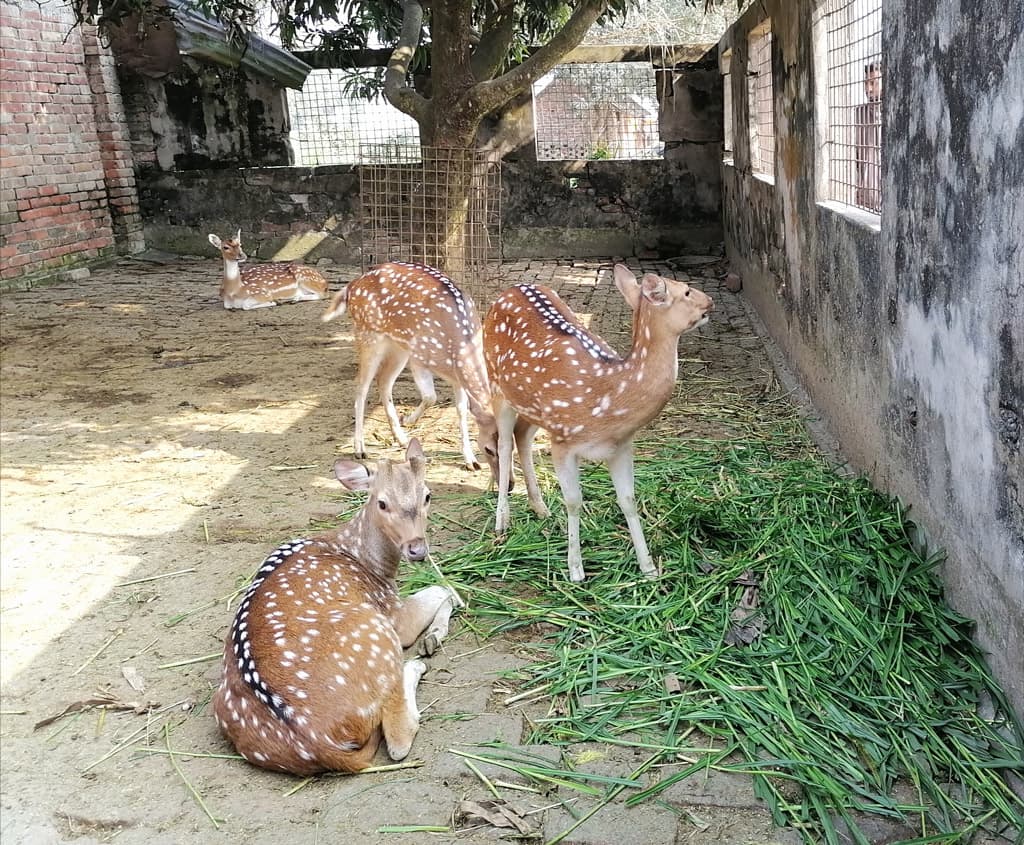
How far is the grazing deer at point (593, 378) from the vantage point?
3.98m

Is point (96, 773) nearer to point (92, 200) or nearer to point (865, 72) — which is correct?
point (865, 72)

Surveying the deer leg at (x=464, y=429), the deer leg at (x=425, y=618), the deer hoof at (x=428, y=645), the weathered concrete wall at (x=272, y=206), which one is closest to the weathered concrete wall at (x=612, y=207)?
the weathered concrete wall at (x=272, y=206)

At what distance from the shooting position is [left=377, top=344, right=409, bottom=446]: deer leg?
6.15 m

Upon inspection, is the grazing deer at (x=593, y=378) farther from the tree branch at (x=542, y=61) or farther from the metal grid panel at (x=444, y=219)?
the metal grid panel at (x=444, y=219)

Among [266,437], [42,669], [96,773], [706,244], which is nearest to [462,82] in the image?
[266,437]

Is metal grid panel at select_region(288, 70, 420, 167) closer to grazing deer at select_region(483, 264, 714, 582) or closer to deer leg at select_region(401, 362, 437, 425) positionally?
deer leg at select_region(401, 362, 437, 425)

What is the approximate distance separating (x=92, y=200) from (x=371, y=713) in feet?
37.8

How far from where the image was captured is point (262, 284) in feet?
34.4

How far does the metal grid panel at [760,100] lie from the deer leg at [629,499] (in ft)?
16.8

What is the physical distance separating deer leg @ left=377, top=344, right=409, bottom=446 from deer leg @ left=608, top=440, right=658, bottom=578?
217cm

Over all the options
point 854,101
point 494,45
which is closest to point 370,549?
point 854,101

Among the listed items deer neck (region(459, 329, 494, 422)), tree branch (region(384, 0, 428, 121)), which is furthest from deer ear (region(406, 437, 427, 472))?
tree branch (region(384, 0, 428, 121))

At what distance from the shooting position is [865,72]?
527cm

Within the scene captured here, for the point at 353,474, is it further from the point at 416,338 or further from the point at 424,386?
the point at 424,386
